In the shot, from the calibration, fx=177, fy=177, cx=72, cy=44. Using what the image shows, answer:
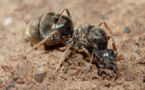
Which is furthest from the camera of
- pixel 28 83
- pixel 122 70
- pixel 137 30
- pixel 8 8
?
pixel 8 8

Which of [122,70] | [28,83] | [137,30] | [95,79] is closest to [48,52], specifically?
[28,83]

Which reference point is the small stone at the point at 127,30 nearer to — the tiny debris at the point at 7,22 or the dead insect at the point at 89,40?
the dead insect at the point at 89,40

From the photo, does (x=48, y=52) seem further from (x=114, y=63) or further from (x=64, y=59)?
(x=114, y=63)

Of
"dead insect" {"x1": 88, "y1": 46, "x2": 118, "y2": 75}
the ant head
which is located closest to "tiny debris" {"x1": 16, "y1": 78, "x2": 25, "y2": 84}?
"dead insect" {"x1": 88, "y1": 46, "x2": 118, "y2": 75}

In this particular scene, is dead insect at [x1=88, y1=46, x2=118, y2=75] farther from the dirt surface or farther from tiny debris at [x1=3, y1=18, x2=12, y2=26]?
tiny debris at [x1=3, y1=18, x2=12, y2=26]

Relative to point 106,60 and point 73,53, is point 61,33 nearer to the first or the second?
point 73,53

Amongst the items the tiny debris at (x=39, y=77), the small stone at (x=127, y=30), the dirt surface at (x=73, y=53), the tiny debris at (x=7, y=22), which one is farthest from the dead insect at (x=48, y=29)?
the small stone at (x=127, y=30)
